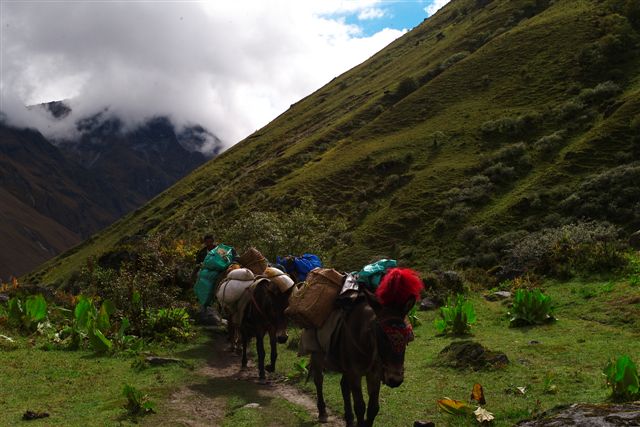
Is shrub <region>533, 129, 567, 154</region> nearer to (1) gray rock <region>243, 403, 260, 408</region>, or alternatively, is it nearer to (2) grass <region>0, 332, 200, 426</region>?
(2) grass <region>0, 332, 200, 426</region>

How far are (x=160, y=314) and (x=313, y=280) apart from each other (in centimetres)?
897

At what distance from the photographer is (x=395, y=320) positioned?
7.25 meters

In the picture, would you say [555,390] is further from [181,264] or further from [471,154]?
[471,154]

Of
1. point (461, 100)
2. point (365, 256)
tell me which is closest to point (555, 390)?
point (365, 256)

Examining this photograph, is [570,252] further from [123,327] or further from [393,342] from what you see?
[393,342]

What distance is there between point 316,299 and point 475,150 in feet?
150

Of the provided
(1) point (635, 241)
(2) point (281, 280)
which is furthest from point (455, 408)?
(1) point (635, 241)

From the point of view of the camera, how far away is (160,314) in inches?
648

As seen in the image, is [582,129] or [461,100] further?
[461,100]

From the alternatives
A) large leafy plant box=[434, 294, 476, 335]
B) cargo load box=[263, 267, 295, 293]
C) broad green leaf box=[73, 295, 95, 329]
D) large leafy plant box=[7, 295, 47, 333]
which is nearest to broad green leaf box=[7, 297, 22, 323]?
large leafy plant box=[7, 295, 47, 333]

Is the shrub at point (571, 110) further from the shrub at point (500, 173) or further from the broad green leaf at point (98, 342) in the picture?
the broad green leaf at point (98, 342)

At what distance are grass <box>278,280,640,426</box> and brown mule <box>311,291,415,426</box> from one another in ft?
4.55

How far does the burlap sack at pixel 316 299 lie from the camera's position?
8789mm

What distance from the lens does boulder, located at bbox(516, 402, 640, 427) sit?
6.07 metres
